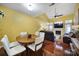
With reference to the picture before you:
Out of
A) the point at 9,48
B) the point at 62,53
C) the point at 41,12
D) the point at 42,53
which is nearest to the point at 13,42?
the point at 9,48

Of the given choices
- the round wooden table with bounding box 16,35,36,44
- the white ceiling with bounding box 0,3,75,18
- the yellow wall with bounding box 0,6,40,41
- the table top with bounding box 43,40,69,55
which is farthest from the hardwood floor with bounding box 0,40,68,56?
the white ceiling with bounding box 0,3,75,18

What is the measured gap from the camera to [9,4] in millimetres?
2361

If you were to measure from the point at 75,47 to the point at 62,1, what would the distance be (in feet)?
2.46

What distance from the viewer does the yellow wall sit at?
2.36 metres

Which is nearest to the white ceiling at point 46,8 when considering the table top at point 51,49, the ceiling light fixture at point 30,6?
the ceiling light fixture at point 30,6

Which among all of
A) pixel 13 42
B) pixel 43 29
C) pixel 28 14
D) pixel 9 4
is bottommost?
pixel 13 42

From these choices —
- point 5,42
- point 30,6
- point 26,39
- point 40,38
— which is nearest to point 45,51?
point 40,38

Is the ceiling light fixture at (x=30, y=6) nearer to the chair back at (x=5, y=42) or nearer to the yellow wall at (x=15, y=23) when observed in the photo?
the yellow wall at (x=15, y=23)

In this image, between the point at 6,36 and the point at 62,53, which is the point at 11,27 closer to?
the point at 6,36

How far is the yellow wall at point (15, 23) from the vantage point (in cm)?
236

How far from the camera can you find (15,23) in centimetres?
237

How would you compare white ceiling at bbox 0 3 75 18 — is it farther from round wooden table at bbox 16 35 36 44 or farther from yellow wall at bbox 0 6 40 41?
round wooden table at bbox 16 35 36 44

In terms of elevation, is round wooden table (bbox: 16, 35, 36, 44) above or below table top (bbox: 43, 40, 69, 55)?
above

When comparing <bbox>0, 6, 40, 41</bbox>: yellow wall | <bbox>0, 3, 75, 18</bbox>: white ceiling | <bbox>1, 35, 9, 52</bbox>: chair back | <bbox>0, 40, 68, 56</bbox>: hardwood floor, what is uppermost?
<bbox>0, 3, 75, 18</bbox>: white ceiling
